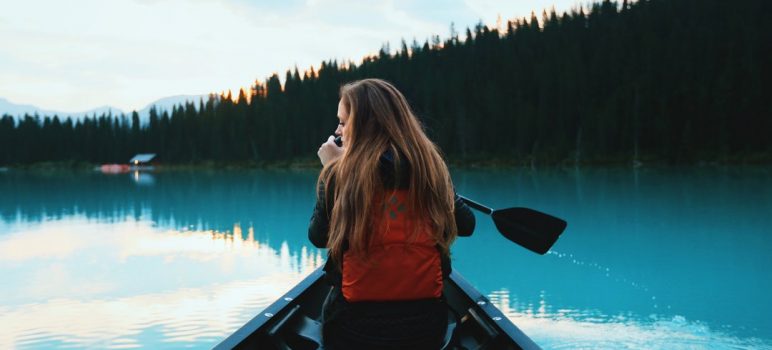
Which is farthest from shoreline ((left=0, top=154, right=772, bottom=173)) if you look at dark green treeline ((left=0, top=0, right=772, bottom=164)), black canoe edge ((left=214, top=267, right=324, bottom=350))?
black canoe edge ((left=214, top=267, right=324, bottom=350))

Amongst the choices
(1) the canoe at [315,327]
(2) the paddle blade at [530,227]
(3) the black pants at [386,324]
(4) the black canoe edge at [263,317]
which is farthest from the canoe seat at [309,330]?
(2) the paddle blade at [530,227]

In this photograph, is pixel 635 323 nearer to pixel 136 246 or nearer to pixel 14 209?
pixel 136 246

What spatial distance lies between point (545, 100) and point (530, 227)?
62.8m

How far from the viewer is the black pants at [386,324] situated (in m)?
2.27

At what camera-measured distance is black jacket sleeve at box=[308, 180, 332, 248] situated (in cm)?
232

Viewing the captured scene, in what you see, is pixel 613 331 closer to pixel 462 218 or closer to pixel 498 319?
pixel 498 319

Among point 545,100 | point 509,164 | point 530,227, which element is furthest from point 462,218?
point 545,100

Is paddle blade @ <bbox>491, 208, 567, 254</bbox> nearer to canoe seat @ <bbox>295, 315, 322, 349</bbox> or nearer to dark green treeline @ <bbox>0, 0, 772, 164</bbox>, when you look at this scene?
canoe seat @ <bbox>295, 315, 322, 349</bbox>

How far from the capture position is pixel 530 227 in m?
3.82

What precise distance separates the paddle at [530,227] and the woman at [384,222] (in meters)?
1.43

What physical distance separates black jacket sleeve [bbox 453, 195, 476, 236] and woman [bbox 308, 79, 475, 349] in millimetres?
145

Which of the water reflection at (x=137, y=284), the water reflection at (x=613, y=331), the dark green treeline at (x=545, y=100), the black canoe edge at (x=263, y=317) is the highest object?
the dark green treeline at (x=545, y=100)

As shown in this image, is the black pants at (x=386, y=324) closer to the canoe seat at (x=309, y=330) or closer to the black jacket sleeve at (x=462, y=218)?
the black jacket sleeve at (x=462, y=218)

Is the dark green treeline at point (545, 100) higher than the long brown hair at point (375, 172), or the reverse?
the dark green treeline at point (545, 100)
